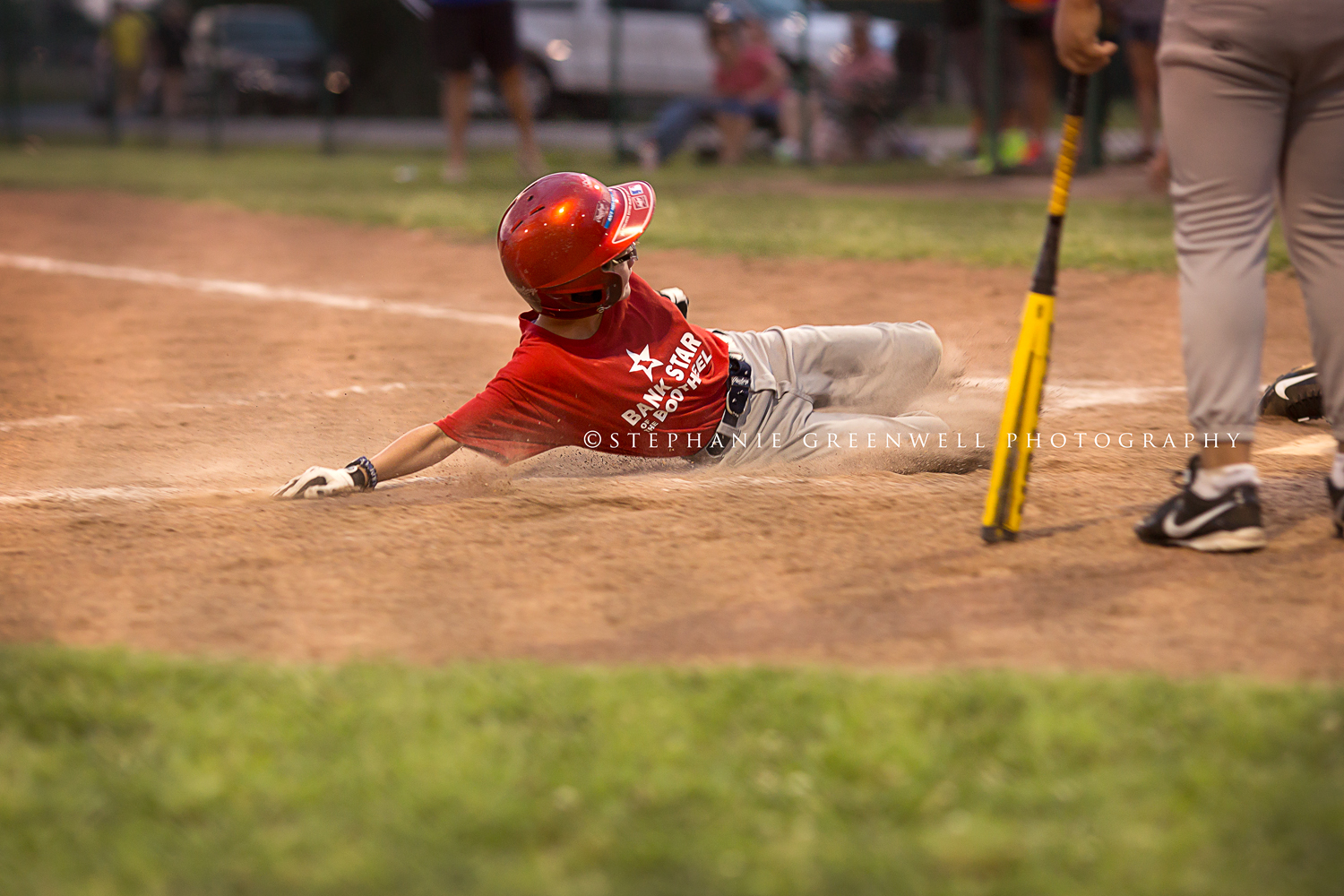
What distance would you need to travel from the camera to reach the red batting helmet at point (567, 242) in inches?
139

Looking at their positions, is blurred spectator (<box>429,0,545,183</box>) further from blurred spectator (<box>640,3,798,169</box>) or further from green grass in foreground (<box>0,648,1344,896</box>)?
green grass in foreground (<box>0,648,1344,896</box>)

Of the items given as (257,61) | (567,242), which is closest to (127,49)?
(257,61)

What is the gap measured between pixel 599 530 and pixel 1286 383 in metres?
2.26

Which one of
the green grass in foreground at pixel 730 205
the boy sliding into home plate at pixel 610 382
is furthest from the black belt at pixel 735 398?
the green grass in foreground at pixel 730 205

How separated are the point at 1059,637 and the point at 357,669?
4.19 ft

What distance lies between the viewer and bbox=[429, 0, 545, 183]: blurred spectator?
10.4 meters

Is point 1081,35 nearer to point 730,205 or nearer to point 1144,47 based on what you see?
point 730,205

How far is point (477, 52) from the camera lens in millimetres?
10586

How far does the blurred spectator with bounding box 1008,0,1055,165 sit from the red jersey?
7547mm

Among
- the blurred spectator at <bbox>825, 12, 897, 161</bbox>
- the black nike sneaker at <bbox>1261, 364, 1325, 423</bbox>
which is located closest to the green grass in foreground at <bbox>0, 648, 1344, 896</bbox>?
the black nike sneaker at <bbox>1261, 364, 1325, 423</bbox>

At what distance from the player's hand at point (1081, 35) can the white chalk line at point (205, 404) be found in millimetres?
2612

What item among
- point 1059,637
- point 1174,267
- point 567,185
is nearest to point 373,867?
point 1059,637

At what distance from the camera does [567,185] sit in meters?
3.63

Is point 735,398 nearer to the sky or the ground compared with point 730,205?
nearer to the ground
